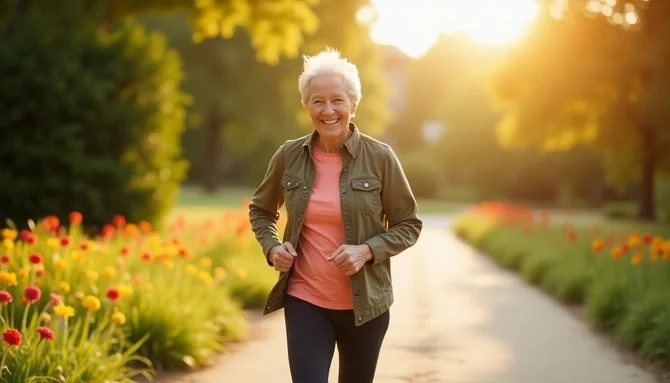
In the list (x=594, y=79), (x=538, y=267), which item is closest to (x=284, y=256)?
(x=538, y=267)

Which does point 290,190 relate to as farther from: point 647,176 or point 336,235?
point 647,176

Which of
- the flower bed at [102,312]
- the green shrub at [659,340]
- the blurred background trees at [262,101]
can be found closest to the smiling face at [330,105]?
the flower bed at [102,312]

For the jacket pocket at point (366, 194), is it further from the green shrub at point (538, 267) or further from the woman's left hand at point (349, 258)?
the green shrub at point (538, 267)

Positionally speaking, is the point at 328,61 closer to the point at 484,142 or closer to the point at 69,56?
the point at 69,56

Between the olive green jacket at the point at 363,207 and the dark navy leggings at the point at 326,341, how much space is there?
0.09m

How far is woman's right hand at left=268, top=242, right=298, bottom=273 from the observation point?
155 inches

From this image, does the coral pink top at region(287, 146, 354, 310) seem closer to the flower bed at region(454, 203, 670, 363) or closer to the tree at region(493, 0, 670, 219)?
the flower bed at region(454, 203, 670, 363)

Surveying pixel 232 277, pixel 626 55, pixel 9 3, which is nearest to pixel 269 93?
pixel 626 55

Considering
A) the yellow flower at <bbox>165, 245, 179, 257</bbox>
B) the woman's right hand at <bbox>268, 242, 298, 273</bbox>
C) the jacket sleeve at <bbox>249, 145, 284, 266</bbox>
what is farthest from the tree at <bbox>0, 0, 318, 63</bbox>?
the woman's right hand at <bbox>268, 242, 298, 273</bbox>

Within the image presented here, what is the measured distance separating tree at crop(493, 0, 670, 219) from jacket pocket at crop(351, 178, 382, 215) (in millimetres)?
19495

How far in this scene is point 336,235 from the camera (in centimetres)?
402

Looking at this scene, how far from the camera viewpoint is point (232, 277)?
34.1 feet

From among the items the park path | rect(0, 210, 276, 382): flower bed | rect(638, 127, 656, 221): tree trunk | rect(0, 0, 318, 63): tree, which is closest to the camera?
rect(0, 210, 276, 382): flower bed

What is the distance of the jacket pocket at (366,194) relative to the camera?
399 cm
